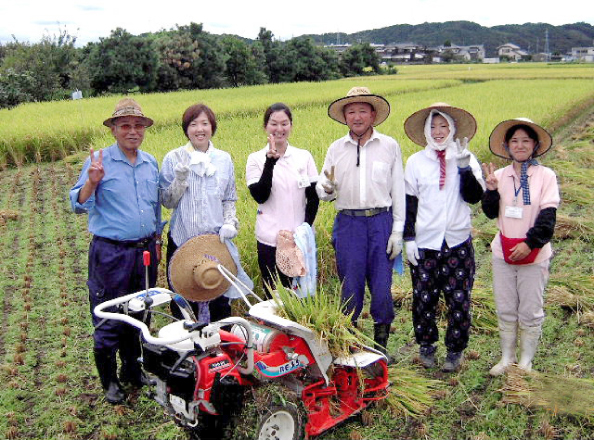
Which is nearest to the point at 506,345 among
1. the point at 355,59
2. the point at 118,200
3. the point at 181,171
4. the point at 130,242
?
the point at 181,171

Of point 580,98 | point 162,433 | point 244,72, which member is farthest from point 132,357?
point 244,72

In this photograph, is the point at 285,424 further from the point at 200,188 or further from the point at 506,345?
the point at 506,345

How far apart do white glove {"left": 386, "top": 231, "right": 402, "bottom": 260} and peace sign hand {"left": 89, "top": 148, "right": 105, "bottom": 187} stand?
5.29 feet

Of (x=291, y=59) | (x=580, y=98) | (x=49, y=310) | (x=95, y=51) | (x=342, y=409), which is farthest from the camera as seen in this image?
(x=291, y=59)

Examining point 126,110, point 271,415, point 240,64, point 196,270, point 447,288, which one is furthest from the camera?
point 240,64

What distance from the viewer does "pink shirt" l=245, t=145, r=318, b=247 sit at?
3.28m

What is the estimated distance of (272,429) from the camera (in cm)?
247

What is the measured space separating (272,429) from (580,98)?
59.5 ft

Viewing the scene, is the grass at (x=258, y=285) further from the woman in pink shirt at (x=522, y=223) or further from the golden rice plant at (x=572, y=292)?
the woman in pink shirt at (x=522, y=223)

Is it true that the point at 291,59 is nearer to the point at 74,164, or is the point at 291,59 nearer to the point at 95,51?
the point at 95,51

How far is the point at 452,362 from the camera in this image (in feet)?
11.3

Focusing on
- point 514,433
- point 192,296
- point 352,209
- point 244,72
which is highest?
point 244,72

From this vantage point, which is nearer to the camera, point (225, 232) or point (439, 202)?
point (225, 232)

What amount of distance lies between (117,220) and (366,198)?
1.38 metres
